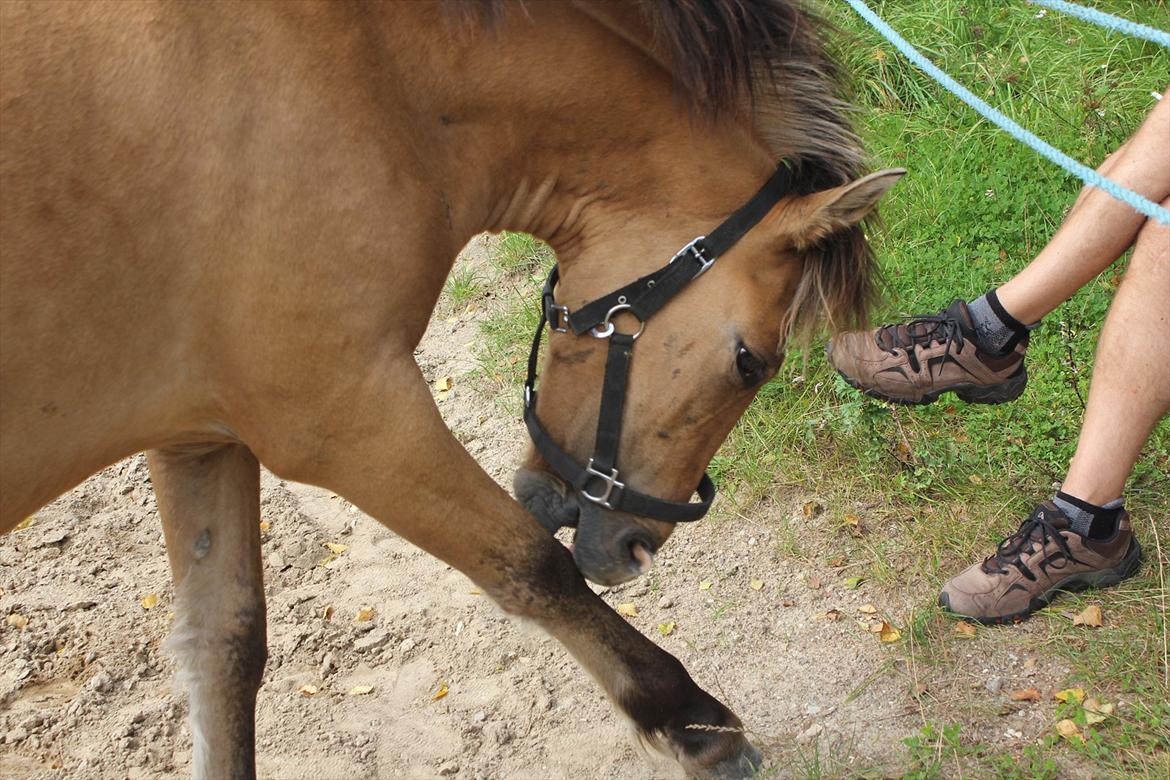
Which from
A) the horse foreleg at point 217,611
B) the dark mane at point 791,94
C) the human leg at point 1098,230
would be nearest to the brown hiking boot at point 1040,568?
the human leg at point 1098,230

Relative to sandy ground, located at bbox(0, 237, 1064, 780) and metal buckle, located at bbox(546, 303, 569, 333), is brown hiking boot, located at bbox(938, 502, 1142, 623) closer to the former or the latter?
sandy ground, located at bbox(0, 237, 1064, 780)

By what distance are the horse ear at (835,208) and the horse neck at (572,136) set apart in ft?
0.42

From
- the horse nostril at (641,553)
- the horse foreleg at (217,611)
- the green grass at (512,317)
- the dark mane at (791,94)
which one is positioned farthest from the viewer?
the green grass at (512,317)

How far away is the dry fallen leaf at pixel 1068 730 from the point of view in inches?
105

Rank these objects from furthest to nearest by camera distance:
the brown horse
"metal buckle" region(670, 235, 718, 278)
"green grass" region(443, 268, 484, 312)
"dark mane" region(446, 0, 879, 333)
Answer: "green grass" region(443, 268, 484, 312), "metal buckle" region(670, 235, 718, 278), "dark mane" region(446, 0, 879, 333), the brown horse

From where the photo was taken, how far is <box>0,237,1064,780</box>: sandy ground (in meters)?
3.01

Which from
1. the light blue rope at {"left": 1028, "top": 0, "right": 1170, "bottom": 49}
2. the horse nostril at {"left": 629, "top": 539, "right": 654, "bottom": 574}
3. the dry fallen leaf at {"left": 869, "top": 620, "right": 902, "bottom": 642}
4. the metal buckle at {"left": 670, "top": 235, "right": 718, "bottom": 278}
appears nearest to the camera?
the light blue rope at {"left": 1028, "top": 0, "right": 1170, "bottom": 49}

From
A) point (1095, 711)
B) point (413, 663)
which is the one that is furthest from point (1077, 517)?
point (413, 663)

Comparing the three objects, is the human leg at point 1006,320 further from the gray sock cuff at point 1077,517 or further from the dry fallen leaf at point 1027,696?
the dry fallen leaf at point 1027,696

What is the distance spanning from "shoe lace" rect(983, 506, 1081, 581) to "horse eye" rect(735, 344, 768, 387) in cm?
105

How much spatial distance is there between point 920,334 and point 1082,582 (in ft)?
2.83

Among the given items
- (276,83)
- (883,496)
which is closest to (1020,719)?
(883,496)

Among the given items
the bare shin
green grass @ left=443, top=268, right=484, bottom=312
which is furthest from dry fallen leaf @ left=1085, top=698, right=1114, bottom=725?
green grass @ left=443, top=268, right=484, bottom=312

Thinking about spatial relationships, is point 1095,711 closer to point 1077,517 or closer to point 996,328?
point 1077,517
